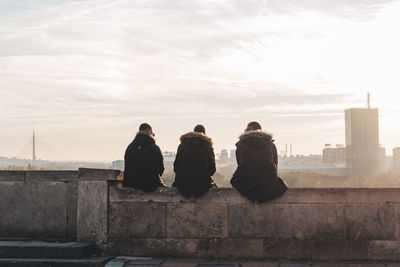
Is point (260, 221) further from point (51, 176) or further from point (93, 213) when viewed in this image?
point (51, 176)

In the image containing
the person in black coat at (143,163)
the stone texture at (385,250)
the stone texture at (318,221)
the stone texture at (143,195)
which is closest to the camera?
the stone texture at (385,250)

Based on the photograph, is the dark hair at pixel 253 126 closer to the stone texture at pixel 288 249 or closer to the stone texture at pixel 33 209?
the stone texture at pixel 288 249

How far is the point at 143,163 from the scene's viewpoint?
813 centimetres

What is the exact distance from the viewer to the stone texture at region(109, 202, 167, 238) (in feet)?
25.9

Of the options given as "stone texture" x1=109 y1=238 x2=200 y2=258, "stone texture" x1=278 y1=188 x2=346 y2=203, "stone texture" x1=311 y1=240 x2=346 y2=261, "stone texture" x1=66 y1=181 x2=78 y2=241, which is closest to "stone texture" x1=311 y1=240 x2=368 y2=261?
"stone texture" x1=311 y1=240 x2=346 y2=261

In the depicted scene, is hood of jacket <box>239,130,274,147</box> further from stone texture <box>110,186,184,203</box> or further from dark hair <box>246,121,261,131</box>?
stone texture <box>110,186,184,203</box>

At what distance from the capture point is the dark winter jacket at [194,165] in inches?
308

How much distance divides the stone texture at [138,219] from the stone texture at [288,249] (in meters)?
1.48

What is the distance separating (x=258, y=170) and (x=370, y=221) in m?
1.66

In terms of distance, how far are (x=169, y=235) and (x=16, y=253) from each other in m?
2.10

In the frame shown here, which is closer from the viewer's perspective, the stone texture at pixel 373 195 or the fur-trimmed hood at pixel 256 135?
the stone texture at pixel 373 195

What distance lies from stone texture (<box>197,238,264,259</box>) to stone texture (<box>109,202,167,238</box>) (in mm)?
620

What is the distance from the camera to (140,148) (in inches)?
323

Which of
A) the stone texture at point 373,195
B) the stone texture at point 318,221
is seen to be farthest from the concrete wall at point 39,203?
the stone texture at point 373,195
